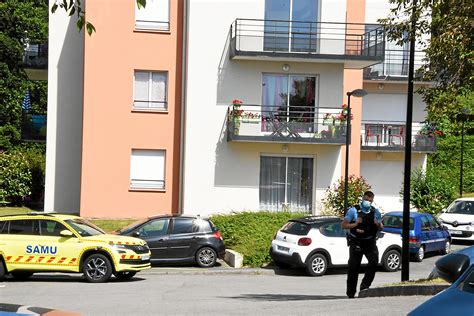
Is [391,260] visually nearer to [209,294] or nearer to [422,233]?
[422,233]

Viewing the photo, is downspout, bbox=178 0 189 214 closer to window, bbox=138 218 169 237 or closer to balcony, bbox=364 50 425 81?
window, bbox=138 218 169 237

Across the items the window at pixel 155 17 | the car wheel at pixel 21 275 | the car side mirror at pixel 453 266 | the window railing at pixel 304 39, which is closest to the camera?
the car side mirror at pixel 453 266

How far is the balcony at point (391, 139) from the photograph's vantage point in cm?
3438

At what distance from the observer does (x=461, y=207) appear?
98.6ft

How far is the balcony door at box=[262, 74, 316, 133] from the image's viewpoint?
29938 millimetres

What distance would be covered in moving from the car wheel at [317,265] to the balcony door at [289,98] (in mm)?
9373

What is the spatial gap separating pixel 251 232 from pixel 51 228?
7.17 m

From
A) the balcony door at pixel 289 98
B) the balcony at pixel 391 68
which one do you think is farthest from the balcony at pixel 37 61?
the balcony at pixel 391 68

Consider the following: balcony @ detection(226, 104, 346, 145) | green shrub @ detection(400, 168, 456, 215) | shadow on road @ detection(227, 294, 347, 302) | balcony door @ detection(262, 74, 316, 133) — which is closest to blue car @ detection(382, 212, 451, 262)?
balcony @ detection(226, 104, 346, 145)

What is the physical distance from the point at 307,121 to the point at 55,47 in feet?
33.5

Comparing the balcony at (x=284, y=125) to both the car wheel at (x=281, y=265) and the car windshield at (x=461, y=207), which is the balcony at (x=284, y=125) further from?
the car wheel at (x=281, y=265)

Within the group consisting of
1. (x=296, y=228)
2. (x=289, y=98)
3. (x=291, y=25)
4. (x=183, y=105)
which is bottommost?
(x=296, y=228)

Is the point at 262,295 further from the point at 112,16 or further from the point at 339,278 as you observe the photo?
the point at 112,16

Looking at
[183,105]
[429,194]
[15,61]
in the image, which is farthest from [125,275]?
[15,61]
